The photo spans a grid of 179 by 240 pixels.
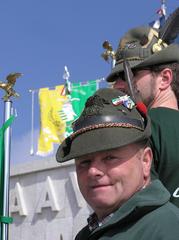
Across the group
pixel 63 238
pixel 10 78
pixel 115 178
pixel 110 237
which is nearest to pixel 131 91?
pixel 115 178

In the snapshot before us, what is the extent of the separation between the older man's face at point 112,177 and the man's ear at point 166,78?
63 centimetres

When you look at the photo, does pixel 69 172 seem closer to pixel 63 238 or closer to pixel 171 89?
pixel 63 238

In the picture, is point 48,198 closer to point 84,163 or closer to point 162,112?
point 162,112

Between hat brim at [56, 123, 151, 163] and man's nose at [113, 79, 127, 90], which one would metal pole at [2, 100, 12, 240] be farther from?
hat brim at [56, 123, 151, 163]

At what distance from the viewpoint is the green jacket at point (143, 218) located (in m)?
1.52

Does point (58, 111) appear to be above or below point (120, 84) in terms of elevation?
above

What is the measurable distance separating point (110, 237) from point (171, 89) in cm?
89

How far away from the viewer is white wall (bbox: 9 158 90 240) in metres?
11.4

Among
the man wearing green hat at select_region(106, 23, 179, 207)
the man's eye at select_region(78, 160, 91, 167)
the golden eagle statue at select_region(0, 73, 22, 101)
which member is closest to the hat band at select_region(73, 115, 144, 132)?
the man's eye at select_region(78, 160, 91, 167)

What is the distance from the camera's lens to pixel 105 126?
1726 mm

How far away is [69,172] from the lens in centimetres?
1185

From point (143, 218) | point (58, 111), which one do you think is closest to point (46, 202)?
point (58, 111)

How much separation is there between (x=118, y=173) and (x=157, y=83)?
71 cm

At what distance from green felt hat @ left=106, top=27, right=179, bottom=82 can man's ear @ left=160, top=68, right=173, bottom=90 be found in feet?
0.13
